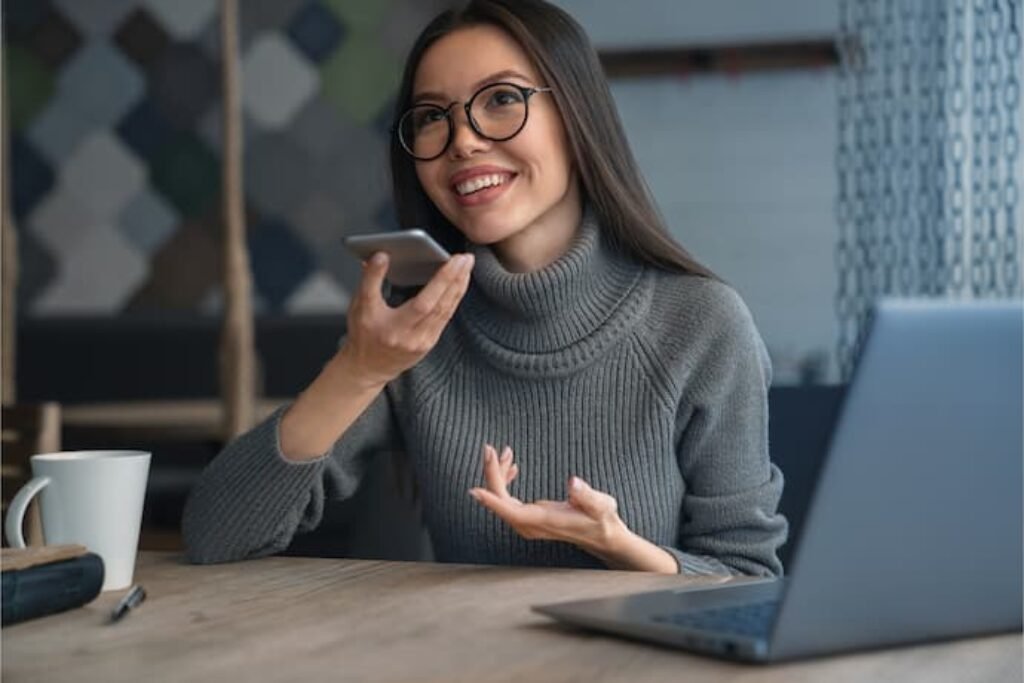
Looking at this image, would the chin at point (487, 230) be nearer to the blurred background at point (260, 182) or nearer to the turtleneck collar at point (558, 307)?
the turtleneck collar at point (558, 307)

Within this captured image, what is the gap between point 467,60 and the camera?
1437 mm

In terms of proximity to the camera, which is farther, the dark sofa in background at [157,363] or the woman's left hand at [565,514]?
the dark sofa in background at [157,363]

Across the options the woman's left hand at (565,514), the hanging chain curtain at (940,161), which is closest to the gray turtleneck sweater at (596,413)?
the woman's left hand at (565,514)

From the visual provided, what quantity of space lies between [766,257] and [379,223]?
1140 mm

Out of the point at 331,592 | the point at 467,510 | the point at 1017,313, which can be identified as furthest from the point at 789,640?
the point at 467,510

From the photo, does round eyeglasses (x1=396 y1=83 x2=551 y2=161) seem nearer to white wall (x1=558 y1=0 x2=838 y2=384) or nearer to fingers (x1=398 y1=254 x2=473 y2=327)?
fingers (x1=398 y1=254 x2=473 y2=327)

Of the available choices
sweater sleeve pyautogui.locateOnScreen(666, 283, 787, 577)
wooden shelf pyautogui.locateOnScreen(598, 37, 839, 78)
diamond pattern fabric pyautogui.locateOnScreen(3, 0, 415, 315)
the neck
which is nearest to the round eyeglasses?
the neck

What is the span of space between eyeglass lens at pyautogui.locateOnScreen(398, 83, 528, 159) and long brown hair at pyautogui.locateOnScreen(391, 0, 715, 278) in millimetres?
51

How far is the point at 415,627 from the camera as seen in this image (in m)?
0.88

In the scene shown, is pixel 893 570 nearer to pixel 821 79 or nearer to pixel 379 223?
pixel 379 223

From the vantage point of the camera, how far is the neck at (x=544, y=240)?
4.90ft

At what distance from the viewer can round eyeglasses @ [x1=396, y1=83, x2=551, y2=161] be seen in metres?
1.43

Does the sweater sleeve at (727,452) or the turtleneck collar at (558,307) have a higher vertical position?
the turtleneck collar at (558,307)

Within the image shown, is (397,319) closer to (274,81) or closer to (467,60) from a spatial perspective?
(467,60)
